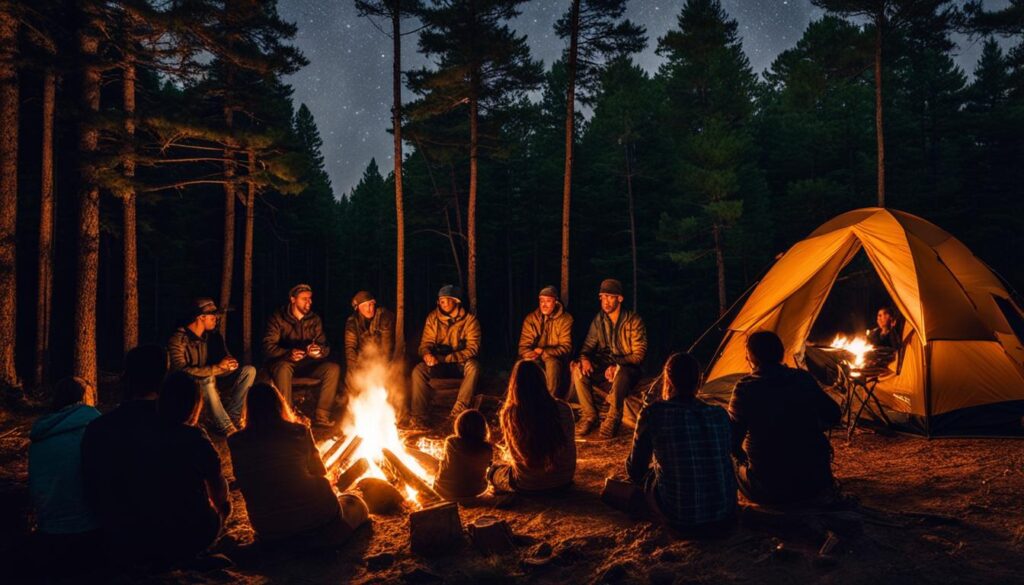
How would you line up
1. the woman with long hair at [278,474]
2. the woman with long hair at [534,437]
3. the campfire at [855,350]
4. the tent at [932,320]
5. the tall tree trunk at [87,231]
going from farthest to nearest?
the tall tree trunk at [87,231]
the campfire at [855,350]
the tent at [932,320]
the woman with long hair at [534,437]
the woman with long hair at [278,474]

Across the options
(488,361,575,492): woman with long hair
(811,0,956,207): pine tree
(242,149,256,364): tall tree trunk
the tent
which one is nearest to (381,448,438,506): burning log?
(488,361,575,492): woman with long hair

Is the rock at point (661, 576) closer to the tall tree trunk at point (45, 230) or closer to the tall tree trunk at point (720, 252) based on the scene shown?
the tall tree trunk at point (45, 230)

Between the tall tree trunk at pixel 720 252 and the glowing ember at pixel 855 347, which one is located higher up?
the tall tree trunk at pixel 720 252

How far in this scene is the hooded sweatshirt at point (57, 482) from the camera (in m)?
3.39

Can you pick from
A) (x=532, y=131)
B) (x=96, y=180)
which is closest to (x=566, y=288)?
(x=96, y=180)

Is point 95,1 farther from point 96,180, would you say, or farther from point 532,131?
point 532,131

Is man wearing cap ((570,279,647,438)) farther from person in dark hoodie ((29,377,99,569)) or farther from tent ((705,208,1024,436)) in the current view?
person in dark hoodie ((29,377,99,569))

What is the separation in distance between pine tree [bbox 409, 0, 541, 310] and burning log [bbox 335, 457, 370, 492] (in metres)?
6.94

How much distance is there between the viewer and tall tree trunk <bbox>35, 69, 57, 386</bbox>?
31.3ft

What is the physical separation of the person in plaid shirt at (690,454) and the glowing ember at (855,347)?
3.80 m

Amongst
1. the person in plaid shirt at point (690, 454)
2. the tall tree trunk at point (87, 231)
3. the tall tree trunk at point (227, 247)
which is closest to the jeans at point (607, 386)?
the person in plaid shirt at point (690, 454)

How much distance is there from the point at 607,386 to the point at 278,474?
458 centimetres

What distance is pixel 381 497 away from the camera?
4816mm

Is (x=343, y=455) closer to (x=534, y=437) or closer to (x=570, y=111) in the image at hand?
(x=534, y=437)
